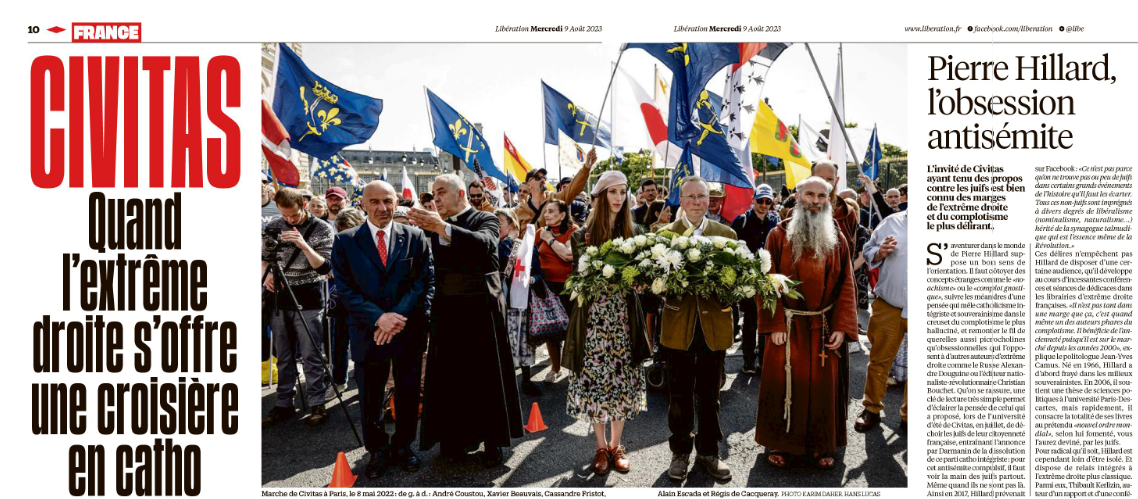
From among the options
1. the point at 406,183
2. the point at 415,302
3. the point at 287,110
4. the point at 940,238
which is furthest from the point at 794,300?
the point at 406,183

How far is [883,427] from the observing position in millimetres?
4648

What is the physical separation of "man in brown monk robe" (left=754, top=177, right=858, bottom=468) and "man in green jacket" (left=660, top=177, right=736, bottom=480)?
40 centimetres

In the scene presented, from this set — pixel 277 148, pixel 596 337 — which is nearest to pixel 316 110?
pixel 277 148

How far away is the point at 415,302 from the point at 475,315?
40 centimetres

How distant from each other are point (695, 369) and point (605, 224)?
3.59ft

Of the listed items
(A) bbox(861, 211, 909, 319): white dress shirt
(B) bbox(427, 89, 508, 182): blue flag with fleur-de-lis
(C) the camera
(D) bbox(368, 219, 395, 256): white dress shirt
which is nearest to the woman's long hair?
(D) bbox(368, 219, 395, 256): white dress shirt

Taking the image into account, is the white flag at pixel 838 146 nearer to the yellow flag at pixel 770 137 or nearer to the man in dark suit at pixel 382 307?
the yellow flag at pixel 770 137

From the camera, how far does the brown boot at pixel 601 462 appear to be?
3890 mm

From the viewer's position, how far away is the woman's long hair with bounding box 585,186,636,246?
4.00m

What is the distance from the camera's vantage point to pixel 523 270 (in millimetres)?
5047

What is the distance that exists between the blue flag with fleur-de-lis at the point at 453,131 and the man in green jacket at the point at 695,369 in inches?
219

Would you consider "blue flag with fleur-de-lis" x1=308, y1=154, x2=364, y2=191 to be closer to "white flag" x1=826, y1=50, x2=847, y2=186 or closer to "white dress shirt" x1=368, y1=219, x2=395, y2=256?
"white dress shirt" x1=368, y1=219, x2=395, y2=256

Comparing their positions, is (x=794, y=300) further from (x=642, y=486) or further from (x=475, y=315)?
(x=475, y=315)
